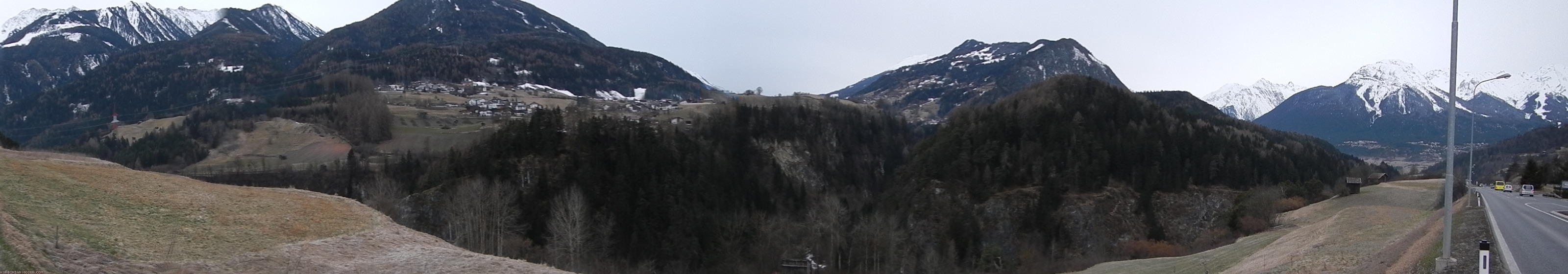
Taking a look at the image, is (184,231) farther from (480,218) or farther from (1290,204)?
(1290,204)

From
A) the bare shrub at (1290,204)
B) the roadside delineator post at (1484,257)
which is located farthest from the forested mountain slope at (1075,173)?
the roadside delineator post at (1484,257)

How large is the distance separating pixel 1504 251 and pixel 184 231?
41543mm

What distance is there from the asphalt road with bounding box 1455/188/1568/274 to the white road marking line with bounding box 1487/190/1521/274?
28 mm

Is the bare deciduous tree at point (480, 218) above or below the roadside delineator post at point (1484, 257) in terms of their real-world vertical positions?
below

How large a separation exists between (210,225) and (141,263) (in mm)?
6784

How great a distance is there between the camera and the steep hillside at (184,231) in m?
21.9

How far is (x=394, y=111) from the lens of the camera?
650ft

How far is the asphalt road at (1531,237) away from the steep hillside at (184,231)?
3112 cm

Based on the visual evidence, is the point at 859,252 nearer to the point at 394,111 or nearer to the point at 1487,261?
the point at 1487,261

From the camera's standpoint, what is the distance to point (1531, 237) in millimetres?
27109

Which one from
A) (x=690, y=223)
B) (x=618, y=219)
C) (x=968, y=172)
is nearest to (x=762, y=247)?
(x=690, y=223)

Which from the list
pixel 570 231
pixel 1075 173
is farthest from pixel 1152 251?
pixel 570 231

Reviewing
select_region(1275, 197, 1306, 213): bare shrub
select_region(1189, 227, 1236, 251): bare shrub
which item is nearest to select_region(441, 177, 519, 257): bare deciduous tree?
select_region(1189, 227, 1236, 251): bare shrub

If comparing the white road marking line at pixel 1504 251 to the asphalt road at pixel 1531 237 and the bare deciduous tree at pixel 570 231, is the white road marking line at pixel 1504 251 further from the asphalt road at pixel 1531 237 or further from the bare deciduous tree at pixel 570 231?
the bare deciduous tree at pixel 570 231
